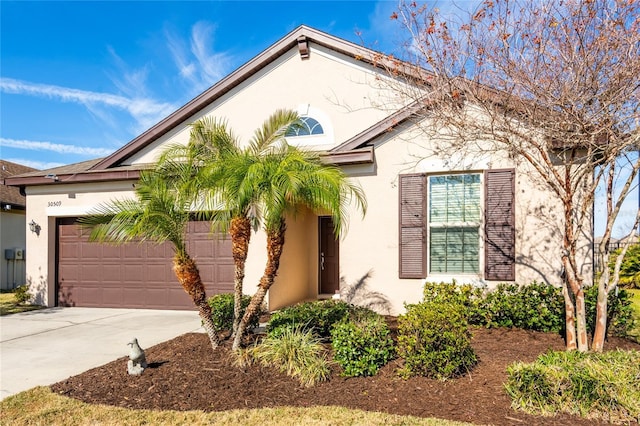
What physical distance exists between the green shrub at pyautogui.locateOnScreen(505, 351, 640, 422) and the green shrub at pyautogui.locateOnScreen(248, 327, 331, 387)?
2.16 meters

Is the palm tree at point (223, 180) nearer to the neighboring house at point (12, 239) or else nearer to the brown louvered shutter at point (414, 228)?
the brown louvered shutter at point (414, 228)

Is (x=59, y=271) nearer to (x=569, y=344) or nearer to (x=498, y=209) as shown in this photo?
(x=498, y=209)

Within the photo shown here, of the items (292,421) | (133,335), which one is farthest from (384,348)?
(133,335)

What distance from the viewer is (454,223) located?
8.34 metres

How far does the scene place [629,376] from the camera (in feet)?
14.6

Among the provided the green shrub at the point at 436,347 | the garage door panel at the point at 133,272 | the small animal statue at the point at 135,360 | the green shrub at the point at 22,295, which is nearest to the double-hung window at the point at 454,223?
the green shrub at the point at 436,347

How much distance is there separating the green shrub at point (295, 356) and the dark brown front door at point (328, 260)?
639cm

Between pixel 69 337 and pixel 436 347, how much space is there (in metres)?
6.59

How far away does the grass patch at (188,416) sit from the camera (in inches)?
165

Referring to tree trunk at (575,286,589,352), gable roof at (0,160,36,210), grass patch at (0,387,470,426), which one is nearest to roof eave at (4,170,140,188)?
gable roof at (0,160,36,210)

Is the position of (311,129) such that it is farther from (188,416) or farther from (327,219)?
(188,416)

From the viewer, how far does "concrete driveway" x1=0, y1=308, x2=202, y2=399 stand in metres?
5.83

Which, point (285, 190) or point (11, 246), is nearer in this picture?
point (285, 190)

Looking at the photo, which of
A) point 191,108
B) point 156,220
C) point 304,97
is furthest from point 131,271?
point 304,97
